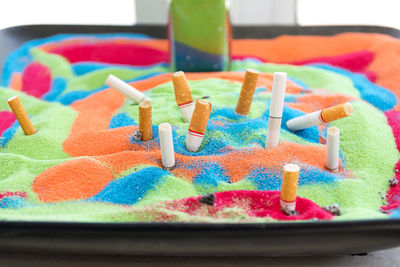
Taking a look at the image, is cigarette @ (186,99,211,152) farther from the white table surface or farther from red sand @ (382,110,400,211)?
red sand @ (382,110,400,211)

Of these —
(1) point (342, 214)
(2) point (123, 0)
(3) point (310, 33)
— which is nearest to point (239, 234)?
(1) point (342, 214)

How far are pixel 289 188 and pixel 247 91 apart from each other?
11.0 inches

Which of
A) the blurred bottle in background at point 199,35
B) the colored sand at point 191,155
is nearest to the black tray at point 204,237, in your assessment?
the colored sand at point 191,155

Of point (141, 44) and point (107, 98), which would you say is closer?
point (107, 98)

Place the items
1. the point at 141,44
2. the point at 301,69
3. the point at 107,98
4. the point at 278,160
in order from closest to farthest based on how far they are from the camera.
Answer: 1. the point at 278,160
2. the point at 107,98
3. the point at 301,69
4. the point at 141,44

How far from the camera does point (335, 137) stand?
0.63 m

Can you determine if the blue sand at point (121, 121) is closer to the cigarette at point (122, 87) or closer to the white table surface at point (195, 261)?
the cigarette at point (122, 87)

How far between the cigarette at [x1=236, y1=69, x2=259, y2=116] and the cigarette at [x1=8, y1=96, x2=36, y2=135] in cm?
42

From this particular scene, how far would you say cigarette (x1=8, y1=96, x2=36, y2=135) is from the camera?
761mm

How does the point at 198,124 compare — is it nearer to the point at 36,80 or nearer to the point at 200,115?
the point at 200,115

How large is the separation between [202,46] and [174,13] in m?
0.13

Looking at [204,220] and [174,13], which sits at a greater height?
[174,13]

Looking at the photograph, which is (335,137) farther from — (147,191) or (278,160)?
(147,191)

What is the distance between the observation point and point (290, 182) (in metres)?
0.52
